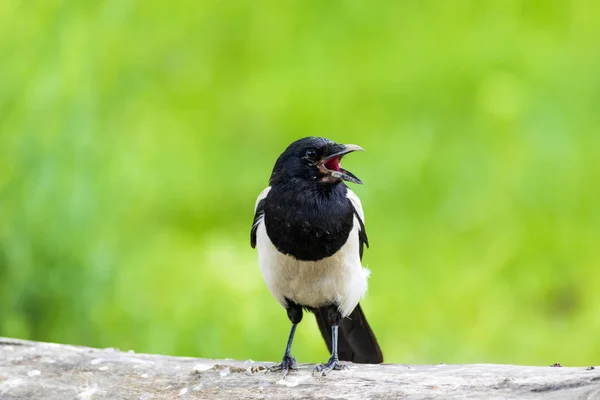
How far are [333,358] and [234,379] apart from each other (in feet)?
1.17

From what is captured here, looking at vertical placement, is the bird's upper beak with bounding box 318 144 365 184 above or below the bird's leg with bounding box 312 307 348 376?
above

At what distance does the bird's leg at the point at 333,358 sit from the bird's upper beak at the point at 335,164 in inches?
20.3

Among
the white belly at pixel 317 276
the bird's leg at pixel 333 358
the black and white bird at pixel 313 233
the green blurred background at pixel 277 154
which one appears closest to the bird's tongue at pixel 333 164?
the black and white bird at pixel 313 233

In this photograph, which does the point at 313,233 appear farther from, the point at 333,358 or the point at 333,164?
the point at 333,358

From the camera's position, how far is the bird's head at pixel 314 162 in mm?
3611

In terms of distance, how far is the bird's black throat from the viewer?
3570 millimetres

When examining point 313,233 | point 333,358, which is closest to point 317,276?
point 313,233

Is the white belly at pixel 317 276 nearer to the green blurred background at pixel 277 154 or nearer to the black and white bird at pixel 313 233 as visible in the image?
the black and white bird at pixel 313 233

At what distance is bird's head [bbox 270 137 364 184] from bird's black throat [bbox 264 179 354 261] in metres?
0.03

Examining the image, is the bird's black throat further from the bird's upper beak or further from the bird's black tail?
the bird's black tail

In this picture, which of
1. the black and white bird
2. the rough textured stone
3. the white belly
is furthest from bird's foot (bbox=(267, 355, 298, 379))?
the white belly

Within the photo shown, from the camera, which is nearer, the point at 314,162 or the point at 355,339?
the point at 314,162

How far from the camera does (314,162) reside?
3641mm

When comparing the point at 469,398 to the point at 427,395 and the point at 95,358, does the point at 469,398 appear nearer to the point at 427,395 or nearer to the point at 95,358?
the point at 427,395
